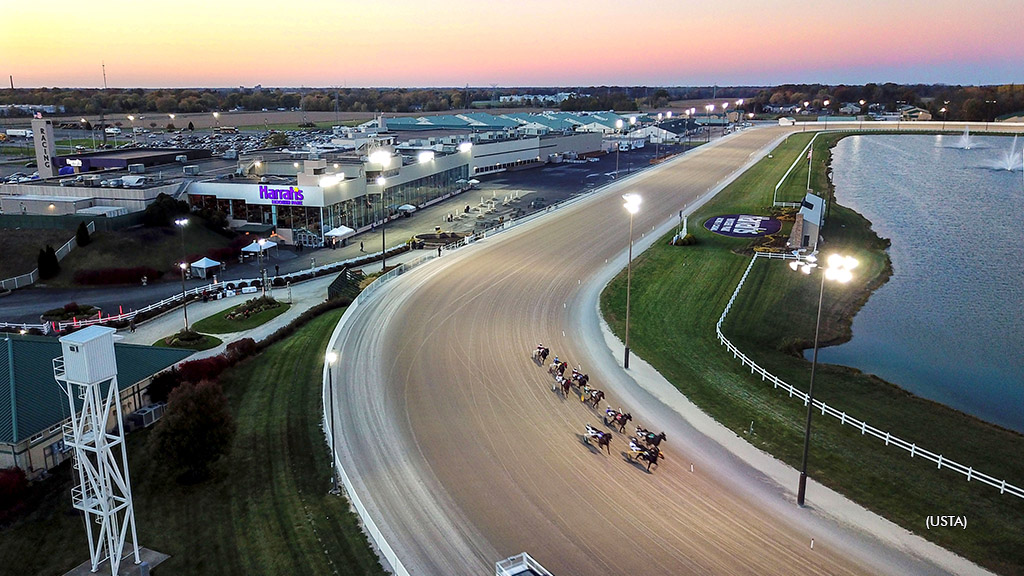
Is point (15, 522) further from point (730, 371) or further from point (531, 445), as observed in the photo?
point (730, 371)

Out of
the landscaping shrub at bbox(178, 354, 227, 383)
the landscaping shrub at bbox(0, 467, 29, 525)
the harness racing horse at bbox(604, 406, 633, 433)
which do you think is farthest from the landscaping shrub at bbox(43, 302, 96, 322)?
the harness racing horse at bbox(604, 406, 633, 433)

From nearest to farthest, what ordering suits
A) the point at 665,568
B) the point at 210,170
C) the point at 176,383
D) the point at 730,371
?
the point at 665,568
the point at 176,383
the point at 730,371
the point at 210,170

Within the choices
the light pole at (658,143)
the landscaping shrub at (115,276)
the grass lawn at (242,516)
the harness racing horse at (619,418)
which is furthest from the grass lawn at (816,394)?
the light pole at (658,143)

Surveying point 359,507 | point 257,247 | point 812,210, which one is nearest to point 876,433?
point 359,507

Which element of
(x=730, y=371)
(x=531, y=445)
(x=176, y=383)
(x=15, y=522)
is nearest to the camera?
(x=15, y=522)

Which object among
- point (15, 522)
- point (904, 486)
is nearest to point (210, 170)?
point (15, 522)

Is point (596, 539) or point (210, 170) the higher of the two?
point (210, 170)

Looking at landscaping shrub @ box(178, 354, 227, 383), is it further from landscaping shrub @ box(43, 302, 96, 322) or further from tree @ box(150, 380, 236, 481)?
landscaping shrub @ box(43, 302, 96, 322)
